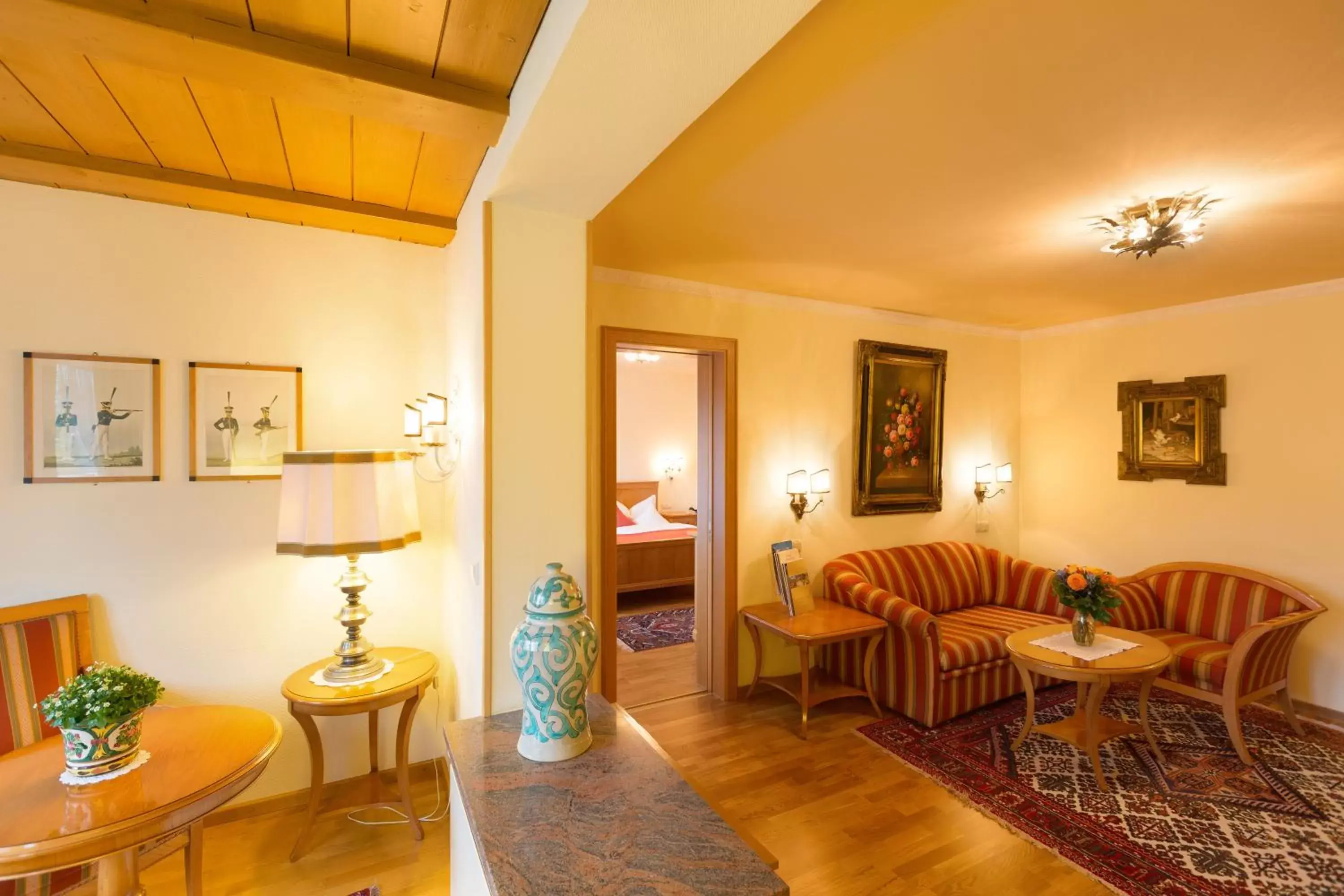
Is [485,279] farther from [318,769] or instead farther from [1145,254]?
[1145,254]

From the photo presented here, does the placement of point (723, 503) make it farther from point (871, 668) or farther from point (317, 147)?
point (317, 147)

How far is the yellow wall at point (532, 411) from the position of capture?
171 centimetres

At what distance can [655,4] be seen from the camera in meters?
0.93

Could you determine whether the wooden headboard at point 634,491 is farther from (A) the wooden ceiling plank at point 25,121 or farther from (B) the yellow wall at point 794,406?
(A) the wooden ceiling plank at point 25,121

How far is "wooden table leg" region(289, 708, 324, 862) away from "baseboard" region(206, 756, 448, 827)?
21 centimetres

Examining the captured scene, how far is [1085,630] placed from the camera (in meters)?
2.86

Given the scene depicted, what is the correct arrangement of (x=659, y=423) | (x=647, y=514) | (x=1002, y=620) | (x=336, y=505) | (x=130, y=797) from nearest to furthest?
(x=130, y=797)
(x=336, y=505)
(x=1002, y=620)
(x=647, y=514)
(x=659, y=423)

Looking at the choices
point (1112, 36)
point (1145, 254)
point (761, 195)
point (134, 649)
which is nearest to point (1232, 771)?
point (1145, 254)

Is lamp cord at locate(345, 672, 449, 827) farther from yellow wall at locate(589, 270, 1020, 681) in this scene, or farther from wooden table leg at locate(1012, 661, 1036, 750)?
wooden table leg at locate(1012, 661, 1036, 750)

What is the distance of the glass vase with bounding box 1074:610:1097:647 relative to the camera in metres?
2.86

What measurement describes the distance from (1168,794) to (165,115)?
448 centimetres

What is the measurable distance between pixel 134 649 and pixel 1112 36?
3.55 metres

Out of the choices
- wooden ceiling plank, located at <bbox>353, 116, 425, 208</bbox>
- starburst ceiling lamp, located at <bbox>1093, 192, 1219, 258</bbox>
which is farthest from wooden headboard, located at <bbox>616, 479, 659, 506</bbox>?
starburst ceiling lamp, located at <bbox>1093, 192, 1219, 258</bbox>

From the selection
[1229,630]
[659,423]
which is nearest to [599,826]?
[1229,630]
